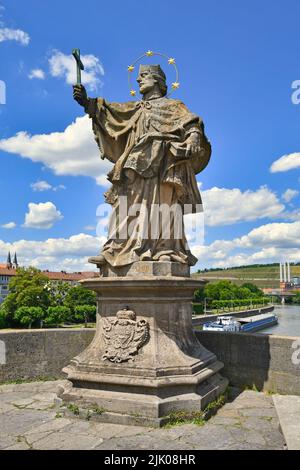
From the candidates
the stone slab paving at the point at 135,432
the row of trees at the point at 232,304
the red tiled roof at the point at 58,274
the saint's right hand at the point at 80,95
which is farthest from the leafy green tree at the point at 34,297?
the saint's right hand at the point at 80,95

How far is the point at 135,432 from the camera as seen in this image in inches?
175

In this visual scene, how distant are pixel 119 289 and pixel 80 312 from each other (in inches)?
1663

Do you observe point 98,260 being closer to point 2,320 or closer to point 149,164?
point 149,164

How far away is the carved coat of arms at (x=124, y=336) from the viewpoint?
5164mm

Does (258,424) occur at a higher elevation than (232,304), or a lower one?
higher

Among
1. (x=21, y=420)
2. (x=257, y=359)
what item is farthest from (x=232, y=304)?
(x=21, y=420)

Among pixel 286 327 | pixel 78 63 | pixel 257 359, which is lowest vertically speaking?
pixel 286 327

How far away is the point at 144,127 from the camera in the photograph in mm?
5992

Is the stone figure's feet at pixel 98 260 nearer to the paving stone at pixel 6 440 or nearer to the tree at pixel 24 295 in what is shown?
the paving stone at pixel 6 440

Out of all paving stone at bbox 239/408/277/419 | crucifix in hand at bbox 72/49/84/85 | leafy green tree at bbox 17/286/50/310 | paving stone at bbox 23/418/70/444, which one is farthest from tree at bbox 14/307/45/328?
paving stone at bbox 239/408/277/419

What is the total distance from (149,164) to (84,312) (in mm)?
40888

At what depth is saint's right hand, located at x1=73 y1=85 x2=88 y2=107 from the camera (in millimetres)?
5961

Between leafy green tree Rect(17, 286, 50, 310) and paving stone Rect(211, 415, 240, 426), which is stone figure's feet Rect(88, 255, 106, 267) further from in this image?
leafy green tree Rect(17, 286, 50, 310)

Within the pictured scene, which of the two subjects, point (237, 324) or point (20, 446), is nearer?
point (20, 446)
